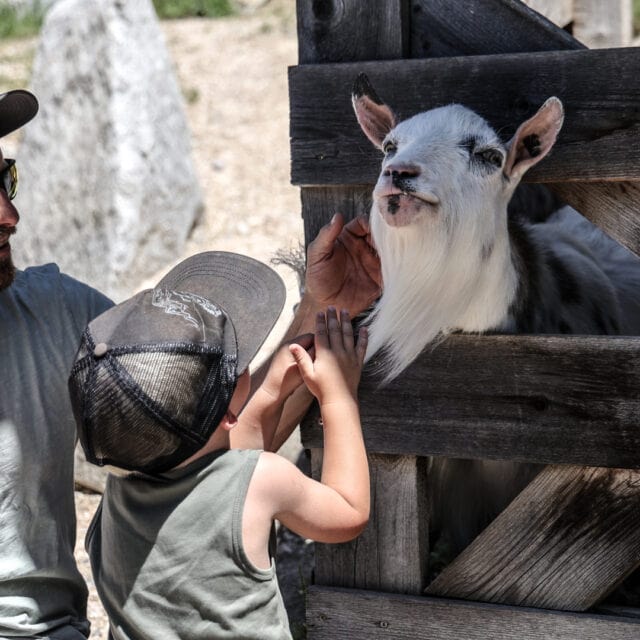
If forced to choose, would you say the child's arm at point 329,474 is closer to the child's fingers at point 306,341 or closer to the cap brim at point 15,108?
the child's fingers at point 306,341

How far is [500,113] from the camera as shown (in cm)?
258

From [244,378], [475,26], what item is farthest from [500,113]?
[244,378]

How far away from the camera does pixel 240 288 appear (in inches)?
98.3

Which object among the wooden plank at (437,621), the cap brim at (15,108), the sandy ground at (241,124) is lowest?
the sandy ground at (241,124)

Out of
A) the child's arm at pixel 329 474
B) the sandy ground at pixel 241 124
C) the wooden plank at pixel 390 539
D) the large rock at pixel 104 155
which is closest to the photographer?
the child's arm at pixel 329 474

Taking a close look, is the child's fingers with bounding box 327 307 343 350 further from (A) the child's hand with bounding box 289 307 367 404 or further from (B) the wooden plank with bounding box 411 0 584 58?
(B) the wooden plank with bounding box 411 0 584 58

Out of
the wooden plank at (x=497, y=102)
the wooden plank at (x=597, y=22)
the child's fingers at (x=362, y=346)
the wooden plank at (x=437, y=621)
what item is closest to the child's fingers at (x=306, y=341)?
the child's fingers at (x=362, y=346)

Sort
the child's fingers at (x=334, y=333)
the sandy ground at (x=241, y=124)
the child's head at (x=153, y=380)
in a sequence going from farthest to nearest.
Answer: the sandy ground at (x=241, y=124) → the child's fingers at (x=334, y=333) → the child's head at (x=153, y=380)

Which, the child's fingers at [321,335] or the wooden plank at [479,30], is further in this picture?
the wooden plank at [479,30]

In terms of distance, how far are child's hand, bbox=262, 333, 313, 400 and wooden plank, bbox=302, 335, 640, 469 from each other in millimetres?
287

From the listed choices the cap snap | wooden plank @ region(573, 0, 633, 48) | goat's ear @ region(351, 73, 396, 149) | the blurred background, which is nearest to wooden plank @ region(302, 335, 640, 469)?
goat's ear @ region(351, 73, 396, 149)

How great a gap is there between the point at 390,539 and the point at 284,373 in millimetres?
705

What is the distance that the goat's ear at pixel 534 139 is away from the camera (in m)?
2.37

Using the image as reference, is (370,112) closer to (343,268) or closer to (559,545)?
(343,268)
